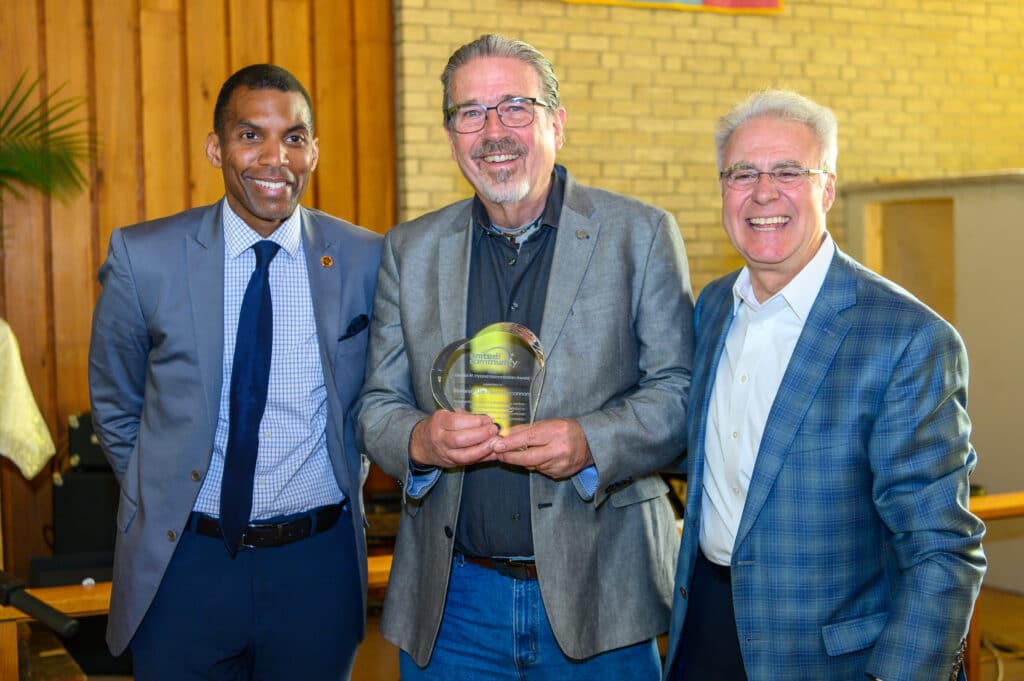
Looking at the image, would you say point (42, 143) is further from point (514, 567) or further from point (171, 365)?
point (514, 567)

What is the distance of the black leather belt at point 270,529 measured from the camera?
7.78 feet

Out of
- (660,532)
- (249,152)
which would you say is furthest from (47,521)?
(660,532)

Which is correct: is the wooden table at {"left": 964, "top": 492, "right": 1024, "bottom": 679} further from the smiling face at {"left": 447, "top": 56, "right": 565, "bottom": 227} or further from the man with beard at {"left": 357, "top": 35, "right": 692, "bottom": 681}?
the smiling face at {"left": 447, "top": 56, "right": 565, "bottom": 227}

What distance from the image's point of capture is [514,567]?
221cm

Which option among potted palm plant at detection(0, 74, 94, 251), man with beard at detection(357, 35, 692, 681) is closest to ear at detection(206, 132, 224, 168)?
man with beard at detection(357, 35, 692, 681)

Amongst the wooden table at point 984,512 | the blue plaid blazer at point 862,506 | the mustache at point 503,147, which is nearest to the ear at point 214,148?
the mustache at point 503,147

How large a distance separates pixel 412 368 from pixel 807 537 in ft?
3.05

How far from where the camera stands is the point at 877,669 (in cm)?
184

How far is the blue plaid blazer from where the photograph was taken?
1.81m

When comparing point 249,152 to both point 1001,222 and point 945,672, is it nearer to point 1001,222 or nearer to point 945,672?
point 945,672

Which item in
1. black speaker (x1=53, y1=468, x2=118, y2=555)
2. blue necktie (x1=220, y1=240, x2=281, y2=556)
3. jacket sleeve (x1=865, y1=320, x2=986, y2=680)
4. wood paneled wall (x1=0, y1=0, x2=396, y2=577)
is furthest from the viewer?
wood paneled wall (x1=0, y1=0, x2=396, y2=577)

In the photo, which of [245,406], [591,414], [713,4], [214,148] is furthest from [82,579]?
[713,4]

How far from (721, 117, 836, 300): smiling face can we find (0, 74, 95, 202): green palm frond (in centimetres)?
455

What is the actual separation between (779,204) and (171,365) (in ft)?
4.57
